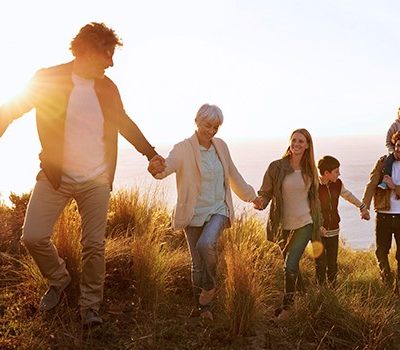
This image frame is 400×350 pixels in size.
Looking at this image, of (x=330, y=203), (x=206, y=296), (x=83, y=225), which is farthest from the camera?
(x=330, y=203)

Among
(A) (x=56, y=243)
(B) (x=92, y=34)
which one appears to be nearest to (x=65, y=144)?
(B) (x=92, y=34)

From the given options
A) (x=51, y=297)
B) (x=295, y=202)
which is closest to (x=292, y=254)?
Answer: (x=295, y=202)

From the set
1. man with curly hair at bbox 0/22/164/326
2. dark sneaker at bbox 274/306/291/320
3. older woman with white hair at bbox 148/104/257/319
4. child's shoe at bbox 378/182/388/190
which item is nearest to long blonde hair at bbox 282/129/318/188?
older woman with white hair at bbox 148/104/257/319

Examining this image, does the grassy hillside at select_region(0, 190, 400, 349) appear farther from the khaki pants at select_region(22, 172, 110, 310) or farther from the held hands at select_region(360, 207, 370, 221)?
the held hands at select_region(360, 207, 370, 221)

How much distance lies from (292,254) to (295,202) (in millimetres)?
546

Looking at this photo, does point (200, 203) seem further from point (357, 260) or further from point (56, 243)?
point (357, 260)

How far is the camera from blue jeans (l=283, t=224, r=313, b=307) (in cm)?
538

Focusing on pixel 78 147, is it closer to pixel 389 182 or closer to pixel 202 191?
pixel 202 191

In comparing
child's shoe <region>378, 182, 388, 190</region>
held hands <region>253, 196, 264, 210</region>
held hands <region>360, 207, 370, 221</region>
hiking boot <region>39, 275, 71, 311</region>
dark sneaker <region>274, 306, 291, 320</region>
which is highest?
child's shoe <region>378, 182, 388, 190</region>

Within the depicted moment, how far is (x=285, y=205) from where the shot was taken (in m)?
5.65

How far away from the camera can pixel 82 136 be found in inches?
166

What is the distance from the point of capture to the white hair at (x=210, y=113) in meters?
4.77

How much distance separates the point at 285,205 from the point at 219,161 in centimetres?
101

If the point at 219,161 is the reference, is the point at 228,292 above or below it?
below
